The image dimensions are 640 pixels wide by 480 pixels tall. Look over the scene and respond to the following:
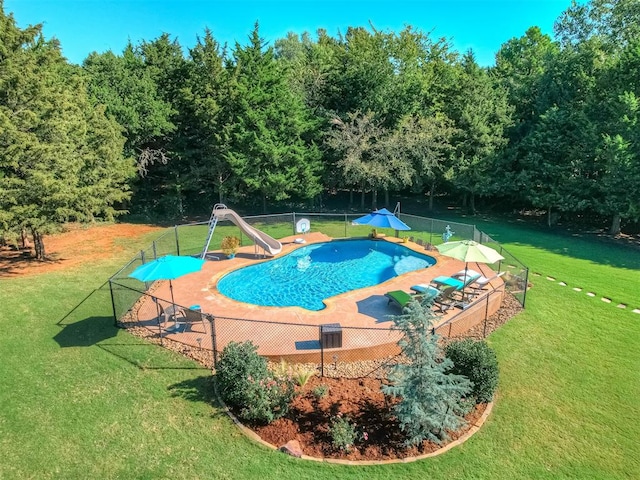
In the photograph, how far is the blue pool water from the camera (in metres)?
16.6

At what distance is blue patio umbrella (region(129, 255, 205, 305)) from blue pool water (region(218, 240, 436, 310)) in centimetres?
320

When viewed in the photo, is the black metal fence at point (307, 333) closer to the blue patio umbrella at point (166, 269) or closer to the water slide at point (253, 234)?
the blue patio umbrella at point (166, 269)

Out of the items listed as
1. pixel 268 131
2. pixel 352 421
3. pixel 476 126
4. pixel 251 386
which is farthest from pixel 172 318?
pixel 476 126

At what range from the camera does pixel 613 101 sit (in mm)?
25688

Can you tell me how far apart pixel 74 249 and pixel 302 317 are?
1565 cm

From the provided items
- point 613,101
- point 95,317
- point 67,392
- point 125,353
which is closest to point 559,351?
point 125,353

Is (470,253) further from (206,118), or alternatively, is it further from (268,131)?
(206,118)

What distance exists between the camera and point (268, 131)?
2933 centimetres

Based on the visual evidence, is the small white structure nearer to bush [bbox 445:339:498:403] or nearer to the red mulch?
the red mulch

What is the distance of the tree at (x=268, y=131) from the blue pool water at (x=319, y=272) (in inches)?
307

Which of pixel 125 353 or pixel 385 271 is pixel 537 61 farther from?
pixel 125 353

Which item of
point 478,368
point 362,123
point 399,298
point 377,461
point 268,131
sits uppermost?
point 362,123

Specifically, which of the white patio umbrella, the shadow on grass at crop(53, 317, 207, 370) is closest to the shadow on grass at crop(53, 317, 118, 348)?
the shadow on grass at crop(53, 317, 207, 370)

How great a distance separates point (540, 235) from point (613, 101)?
908 cm
